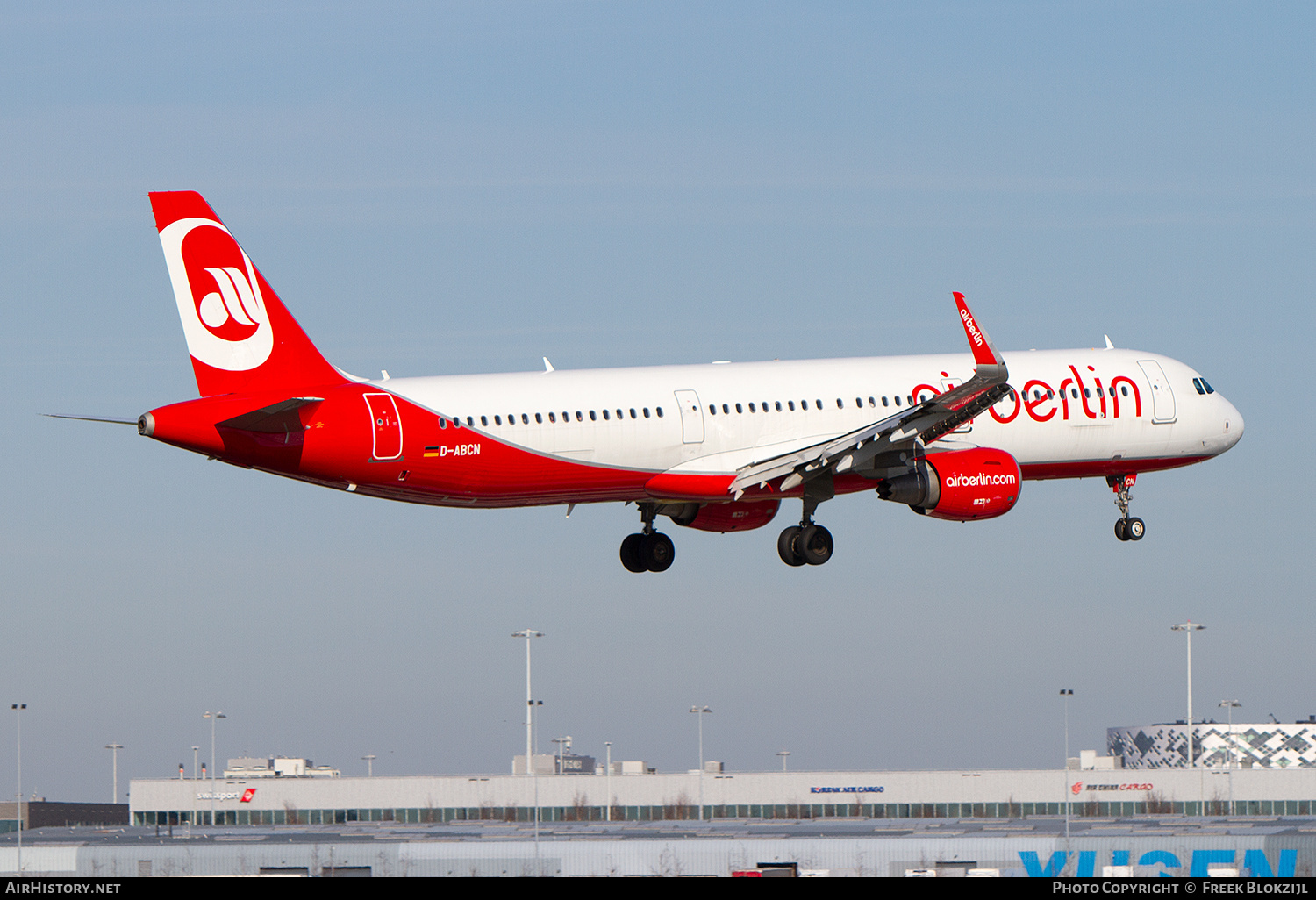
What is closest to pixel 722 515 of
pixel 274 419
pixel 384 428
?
pixel 384 428

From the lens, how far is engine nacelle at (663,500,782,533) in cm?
6288

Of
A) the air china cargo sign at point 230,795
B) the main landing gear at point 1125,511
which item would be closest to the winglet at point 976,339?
the main landing gear at point 1125,511

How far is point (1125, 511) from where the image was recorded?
211 feet

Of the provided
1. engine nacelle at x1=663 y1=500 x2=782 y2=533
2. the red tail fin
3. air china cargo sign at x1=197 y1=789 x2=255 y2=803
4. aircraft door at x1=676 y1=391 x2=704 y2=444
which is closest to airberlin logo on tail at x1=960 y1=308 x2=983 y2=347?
aircraft door at x1=676 y1=391 x2=704 y2=444

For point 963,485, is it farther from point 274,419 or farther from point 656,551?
point 274,419

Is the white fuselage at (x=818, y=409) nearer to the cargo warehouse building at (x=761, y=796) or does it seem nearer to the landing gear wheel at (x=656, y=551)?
the landing gear wheel at (x=656, y=551)

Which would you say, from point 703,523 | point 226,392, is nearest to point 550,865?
→ point 703,523

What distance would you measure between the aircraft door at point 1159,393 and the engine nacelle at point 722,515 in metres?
12.0

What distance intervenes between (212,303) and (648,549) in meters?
16.9

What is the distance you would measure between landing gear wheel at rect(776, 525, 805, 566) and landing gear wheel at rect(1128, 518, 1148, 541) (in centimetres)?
1203

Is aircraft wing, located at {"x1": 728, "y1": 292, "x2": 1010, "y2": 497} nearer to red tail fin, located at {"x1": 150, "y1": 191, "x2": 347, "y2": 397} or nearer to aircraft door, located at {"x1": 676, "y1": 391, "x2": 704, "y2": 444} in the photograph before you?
aircraft door, located at {"x1": 676, "y1": 391, "x2": 704, "y2": 444}

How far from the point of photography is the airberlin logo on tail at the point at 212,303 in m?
52.2

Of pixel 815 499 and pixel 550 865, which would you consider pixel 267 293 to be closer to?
pixel 815 499

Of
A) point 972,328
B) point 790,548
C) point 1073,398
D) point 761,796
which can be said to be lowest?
point 761,796
